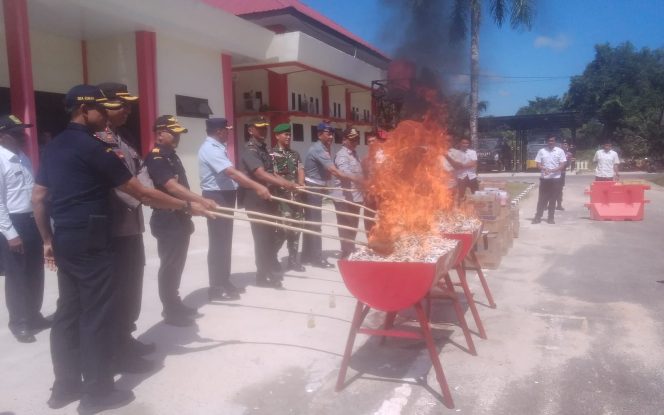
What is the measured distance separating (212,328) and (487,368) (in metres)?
2.53

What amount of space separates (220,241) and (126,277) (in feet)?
5.62

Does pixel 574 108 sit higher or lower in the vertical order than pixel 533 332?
higher

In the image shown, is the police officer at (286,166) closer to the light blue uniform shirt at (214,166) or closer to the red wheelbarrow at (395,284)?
the light blue uniform shirt at (214,166)

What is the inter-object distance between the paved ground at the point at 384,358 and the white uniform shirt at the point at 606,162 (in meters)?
6.81

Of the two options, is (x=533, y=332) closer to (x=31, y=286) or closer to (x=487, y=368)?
(x=487, y=368)

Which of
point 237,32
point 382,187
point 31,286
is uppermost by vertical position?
point 237,32

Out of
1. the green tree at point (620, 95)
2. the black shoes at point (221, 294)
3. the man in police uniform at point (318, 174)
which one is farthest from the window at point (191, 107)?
the green tree at point (620, 95)

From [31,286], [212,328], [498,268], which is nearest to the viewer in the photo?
[31,286]

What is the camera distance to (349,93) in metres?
22.8

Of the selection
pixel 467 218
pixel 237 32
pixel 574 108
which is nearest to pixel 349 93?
pixel 237 32

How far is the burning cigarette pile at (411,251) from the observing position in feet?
12.0

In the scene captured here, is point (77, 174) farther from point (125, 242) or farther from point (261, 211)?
point (261, 211)

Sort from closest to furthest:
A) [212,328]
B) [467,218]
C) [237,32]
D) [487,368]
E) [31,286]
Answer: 1. [487,368]
2. [31,286]
3. [212,328]
4. [467,218]
5. [237,32]

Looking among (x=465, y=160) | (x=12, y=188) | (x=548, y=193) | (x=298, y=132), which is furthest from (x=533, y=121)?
(x=12, y=188)
